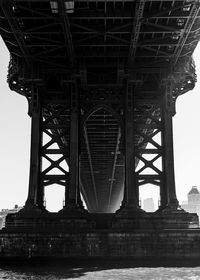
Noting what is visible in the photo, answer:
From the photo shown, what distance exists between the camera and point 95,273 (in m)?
22.2

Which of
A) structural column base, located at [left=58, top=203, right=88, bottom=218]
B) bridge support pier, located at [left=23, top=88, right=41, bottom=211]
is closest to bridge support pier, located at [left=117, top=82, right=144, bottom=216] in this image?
structural column base, located at [left=58, top=203, right=88, bottom=218]

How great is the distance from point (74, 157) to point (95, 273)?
1137 centimetres

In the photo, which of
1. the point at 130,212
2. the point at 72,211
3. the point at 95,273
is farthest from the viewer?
the point at 130,212

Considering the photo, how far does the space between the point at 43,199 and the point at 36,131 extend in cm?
486

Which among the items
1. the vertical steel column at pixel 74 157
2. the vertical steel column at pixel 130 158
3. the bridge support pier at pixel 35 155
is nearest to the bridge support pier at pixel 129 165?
the vertical steel column at pixel 130 158

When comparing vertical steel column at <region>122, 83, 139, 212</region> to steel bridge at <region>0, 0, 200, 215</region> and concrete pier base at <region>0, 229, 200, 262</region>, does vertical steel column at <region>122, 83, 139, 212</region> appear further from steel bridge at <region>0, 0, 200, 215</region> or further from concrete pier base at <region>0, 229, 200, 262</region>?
concrete pier base at <region>0, 229, 200, 262</region>

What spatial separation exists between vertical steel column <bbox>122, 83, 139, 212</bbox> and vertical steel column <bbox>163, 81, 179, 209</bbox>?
225cm

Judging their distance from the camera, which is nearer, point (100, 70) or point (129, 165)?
point (129, 165)

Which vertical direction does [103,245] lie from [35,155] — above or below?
below

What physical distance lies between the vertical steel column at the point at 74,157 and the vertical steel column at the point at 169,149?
6138 mm

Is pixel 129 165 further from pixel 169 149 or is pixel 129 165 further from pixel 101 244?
pixel 101 244

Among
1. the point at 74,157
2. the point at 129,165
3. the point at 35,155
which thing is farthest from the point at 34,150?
the point at 129,165

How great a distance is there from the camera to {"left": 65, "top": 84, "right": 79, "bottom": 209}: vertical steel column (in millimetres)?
31350

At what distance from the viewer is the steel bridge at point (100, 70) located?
27.4 metres
